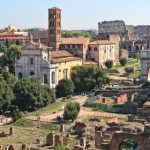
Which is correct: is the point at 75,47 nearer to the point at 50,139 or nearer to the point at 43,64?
the point at 43,64

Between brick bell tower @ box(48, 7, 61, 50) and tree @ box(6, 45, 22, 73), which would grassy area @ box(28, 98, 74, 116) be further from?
tree @ box(6, 45, 22, 73)

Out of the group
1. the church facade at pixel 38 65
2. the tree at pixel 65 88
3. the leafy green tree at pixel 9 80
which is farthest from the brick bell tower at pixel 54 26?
the tree at pixel 65 88

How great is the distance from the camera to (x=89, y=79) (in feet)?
185

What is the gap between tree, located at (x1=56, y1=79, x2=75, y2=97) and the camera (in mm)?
54562

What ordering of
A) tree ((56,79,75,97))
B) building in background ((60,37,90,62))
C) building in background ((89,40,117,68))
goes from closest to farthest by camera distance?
1. tree ((56,79,75,97))
2. building in background ((60,37,90,62))
3. building in background ((89,40,117,68))

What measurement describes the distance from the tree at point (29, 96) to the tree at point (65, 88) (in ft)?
21.5

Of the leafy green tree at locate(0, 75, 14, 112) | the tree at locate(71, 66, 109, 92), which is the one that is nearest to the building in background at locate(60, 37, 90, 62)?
the tree at locate(71, 66, 109, 92)

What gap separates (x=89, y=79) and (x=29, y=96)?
39.8 ft

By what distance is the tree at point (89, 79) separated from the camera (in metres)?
56.6

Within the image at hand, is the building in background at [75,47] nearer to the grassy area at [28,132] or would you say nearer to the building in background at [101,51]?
the building in background at [101,51]

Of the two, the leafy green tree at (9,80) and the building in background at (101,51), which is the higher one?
the building in background at (101,51)

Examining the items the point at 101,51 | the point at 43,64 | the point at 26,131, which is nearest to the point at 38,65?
the point at 43,64

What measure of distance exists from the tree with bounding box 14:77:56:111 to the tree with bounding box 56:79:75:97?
21.5 ft

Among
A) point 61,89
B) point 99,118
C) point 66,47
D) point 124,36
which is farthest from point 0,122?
point 124,36
